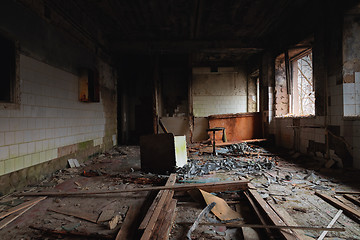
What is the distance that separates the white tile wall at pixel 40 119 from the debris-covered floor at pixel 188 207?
0.57 metres

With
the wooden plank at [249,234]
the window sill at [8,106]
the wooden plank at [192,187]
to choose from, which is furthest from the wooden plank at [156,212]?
the window sill at [8,106]

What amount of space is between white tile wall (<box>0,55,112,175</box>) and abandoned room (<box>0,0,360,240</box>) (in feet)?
0.08

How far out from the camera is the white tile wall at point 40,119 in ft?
9.37

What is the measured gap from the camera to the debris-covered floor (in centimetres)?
182

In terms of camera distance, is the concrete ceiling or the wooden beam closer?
the concrete ceiling

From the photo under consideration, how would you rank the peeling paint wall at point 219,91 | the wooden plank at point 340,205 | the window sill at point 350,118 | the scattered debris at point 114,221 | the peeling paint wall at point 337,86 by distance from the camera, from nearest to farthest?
the scattered debris at point 114,221
the wooden plank at point 340,205
the window sill at point 350,118
the peeling paint wall at point 337,86
the peeling paint wall at point 219,91

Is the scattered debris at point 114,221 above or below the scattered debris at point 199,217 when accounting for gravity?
below

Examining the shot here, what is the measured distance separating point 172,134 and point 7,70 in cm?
287

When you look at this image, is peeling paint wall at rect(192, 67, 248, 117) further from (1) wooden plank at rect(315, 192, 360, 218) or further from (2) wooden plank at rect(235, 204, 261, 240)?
(2) wooden plank at rect(235, 204, 261, 240)

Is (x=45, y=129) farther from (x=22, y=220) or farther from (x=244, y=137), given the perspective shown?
(x=244, y=137)

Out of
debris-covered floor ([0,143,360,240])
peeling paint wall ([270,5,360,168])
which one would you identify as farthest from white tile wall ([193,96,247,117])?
debris-covered floor ([0,143,360,240])

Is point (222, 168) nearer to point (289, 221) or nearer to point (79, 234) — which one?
point (289, 221)

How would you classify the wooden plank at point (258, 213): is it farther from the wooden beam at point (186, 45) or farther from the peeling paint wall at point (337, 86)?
the wooden beam at point (186, 45)

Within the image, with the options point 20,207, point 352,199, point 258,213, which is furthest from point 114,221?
point 352,199
